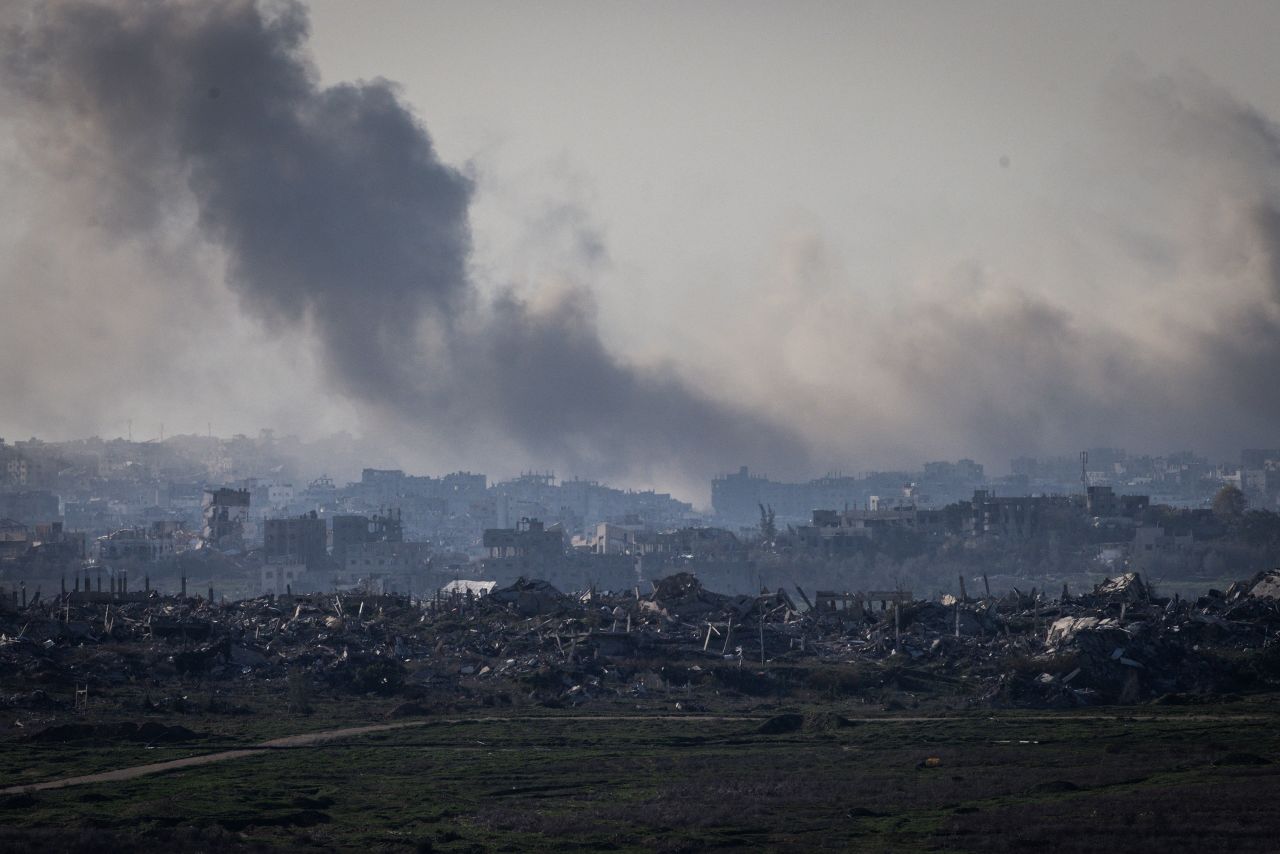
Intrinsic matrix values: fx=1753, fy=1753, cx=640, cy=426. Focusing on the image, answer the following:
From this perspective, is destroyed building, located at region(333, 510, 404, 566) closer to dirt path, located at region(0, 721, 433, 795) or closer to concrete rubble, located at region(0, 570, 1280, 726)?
concrete rubble, located at region(0, 570, 1280, 726)

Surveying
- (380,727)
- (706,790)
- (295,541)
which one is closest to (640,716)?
(380,727)

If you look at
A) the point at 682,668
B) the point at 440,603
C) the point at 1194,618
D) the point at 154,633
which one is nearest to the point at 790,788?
the point at 682,668

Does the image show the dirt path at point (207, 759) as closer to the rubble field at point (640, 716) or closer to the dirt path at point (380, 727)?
the dirt path at point (380, 727)

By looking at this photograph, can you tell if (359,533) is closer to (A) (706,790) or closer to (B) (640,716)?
(B) (640,716)

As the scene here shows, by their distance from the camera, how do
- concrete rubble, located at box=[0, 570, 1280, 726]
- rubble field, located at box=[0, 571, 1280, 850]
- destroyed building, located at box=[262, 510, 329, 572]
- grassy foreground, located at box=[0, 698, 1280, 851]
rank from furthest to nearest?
destroyed building, located at box=[262, 510, 329, 572], concrete rubble, located at box=[0, 570, 1280, 726], rubble field, located at box=[0, 571, 1280, 850], grassy foreground, located at box=[0, 698, 1280, 851]

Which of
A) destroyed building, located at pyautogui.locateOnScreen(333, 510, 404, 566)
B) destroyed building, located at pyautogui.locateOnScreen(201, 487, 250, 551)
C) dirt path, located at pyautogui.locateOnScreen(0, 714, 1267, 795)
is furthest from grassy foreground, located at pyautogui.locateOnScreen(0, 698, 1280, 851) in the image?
destroyed building, located at pyautogui.locateOnScreen(201, 487, 250, 551)
